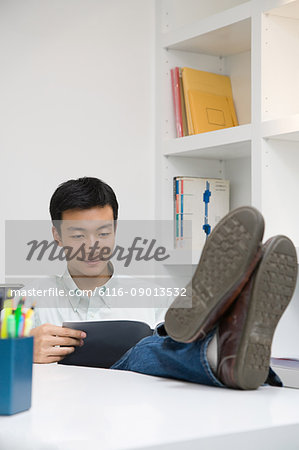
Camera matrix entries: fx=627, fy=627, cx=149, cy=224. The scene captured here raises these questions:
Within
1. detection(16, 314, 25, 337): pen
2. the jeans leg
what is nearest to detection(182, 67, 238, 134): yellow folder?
the jeans leg

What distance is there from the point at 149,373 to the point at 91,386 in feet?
0.48

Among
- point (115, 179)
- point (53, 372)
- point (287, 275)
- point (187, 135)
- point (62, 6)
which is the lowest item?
point (53, 372)

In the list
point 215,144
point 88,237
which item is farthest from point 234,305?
point 215,144

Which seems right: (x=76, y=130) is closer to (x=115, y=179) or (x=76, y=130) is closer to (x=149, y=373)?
(x=115, y=179)

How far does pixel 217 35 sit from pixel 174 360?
72.2 inches

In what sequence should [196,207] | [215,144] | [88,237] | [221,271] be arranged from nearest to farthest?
[221,271], [88,237], [215,144], [196,207]

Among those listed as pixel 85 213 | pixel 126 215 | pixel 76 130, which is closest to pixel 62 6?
pixel 76 130

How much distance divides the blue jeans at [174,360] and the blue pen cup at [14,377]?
25 centimetres

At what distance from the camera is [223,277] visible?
0.84 m

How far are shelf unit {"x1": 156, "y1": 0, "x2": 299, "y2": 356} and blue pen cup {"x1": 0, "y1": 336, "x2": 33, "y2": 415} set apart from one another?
4.98 feet

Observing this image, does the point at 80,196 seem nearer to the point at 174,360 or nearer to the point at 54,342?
the point at 54,342

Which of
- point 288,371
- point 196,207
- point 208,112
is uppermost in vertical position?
point 208,112

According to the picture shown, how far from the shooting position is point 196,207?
261 centimetres

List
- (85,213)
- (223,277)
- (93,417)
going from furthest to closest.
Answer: (85,213), (223,277), (93,417)
